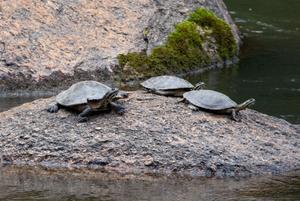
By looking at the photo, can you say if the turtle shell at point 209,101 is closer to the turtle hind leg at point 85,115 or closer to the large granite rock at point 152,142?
the large granite rock at point 152,142

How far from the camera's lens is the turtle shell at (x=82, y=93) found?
8242mm

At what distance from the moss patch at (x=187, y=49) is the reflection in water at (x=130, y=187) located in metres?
4.62

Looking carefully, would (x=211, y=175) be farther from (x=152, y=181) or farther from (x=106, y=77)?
(x=106, y=77)

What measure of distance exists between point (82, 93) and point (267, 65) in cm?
602

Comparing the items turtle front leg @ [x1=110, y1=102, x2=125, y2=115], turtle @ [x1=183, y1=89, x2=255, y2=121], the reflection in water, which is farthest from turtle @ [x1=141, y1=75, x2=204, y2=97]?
the reflection in water

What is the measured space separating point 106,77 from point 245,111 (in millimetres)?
3301

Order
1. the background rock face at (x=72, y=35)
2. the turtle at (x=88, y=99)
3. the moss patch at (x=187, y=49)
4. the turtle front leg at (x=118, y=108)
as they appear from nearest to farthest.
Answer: the turtle at (x=88, y=99)
the turtle front leg at (x=118, y=108)
the background rock face at (x=72, y=35)
the moss patch at (x=187, y=49)

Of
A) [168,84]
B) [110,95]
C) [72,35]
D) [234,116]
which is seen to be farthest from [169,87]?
[72,35]

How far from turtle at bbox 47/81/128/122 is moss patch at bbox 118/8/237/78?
3532 mm

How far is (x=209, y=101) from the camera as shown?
853 centimetres

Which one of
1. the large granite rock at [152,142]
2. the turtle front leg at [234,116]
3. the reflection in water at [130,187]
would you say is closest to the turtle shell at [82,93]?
the large granite rock at [152,142]

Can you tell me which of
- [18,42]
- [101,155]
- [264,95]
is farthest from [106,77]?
[101,155]

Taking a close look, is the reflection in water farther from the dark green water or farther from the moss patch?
the moss patch

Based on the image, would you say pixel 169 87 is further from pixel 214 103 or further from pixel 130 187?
pixel 130 187
